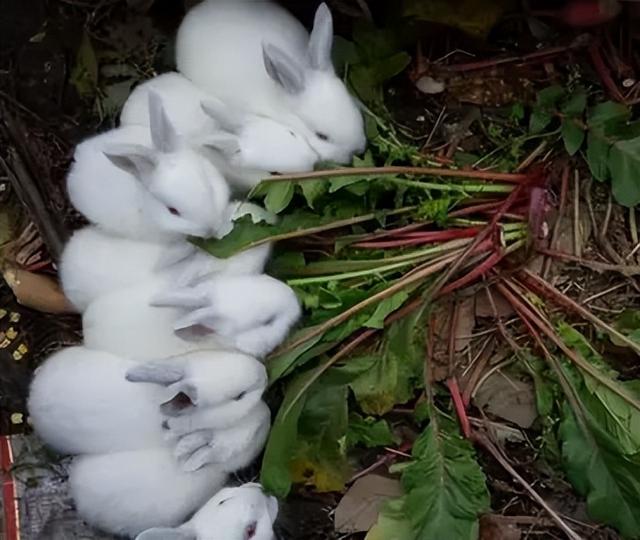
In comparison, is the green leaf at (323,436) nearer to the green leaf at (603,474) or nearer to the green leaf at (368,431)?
the green leaf at (368,431)

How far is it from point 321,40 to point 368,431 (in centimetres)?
45

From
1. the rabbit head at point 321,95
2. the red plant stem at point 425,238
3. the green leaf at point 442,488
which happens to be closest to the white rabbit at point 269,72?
the rabbit head at point 321,95

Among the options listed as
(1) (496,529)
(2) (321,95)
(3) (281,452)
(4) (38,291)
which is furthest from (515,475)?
(4) (38,291)

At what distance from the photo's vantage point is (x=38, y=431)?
4.62 feet

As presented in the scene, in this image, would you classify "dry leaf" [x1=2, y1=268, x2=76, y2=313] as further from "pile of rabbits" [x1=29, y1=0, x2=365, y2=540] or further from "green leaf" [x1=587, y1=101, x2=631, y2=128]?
"green leaf" [x1=587, y1=101, x2=631, y2=128]

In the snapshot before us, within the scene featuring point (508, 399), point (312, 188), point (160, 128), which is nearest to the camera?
point (160, 128)

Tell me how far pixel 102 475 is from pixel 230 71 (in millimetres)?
468

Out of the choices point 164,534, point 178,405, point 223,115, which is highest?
point 223,115

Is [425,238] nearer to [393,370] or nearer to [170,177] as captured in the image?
[393,370]

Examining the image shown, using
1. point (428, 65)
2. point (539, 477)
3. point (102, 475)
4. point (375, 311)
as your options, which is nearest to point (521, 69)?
point (428, 65)

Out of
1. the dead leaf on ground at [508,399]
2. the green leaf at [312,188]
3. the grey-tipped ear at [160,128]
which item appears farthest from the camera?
the dead leaf on ground at [508,399]

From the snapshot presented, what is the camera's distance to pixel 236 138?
50.8 inches

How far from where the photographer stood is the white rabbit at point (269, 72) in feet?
4.30

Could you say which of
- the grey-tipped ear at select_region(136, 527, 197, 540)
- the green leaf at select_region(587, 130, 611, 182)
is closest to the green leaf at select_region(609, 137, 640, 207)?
the green leaf at select_region(587, 130, 611, 182)
